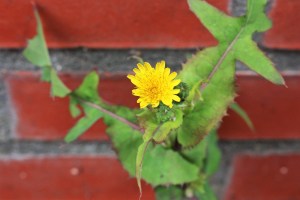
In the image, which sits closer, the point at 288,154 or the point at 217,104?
the point at 217,104

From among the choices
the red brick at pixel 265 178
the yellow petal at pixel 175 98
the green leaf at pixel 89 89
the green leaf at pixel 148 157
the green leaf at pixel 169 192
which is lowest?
the red brick at pixel 265 178

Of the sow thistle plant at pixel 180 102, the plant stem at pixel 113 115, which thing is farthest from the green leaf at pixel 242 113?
the plant stem at pixel 113 115

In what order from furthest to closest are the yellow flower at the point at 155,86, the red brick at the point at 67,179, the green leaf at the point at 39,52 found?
the red brick at the point at 67,179 → the green leaf at the point at 39,52 → the yellow flower at the point at 155,86

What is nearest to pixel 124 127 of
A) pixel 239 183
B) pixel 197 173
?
pixel 197 173

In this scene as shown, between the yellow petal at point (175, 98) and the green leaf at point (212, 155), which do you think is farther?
the green leaf at point (212, 155)

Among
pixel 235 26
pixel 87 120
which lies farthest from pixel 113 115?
pixel 235 26

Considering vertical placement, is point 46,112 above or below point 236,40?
below

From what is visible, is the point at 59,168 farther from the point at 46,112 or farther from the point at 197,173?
the point at 197,173

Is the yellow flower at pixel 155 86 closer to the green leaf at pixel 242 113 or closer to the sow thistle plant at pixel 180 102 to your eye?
the sow thistle plant at pixel 180 102
